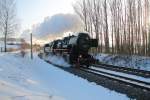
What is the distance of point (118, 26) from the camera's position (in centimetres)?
4928

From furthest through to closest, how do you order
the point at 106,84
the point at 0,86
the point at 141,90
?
1. the point at 106,84
2. the point at 141,90
3. the point at 0,86

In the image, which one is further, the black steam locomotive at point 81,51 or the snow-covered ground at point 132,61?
the black steam locomotive at point 81,51

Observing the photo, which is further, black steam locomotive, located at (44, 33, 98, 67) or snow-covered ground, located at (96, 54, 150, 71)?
black steam locomotive, located at (44, 33, 98, 67)

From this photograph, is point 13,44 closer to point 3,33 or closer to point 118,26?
point 3,33

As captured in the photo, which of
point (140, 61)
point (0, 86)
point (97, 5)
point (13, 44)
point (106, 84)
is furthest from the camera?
point (13, 44)

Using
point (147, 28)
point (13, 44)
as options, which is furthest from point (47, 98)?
point (13, 44)

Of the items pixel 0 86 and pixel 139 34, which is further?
pixel 139 34

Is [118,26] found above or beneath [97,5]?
beneath

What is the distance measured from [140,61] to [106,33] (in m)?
23.5

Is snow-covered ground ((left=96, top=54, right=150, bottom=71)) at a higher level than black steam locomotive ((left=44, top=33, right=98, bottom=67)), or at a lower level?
lower

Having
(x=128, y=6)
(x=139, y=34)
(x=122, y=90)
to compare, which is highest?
(x=128, y=6)

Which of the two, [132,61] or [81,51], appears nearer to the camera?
[81,51]

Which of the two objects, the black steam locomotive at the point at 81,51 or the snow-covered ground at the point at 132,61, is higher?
the black steam locomotive at the point at 81,51

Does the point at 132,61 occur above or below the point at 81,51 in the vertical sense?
below
